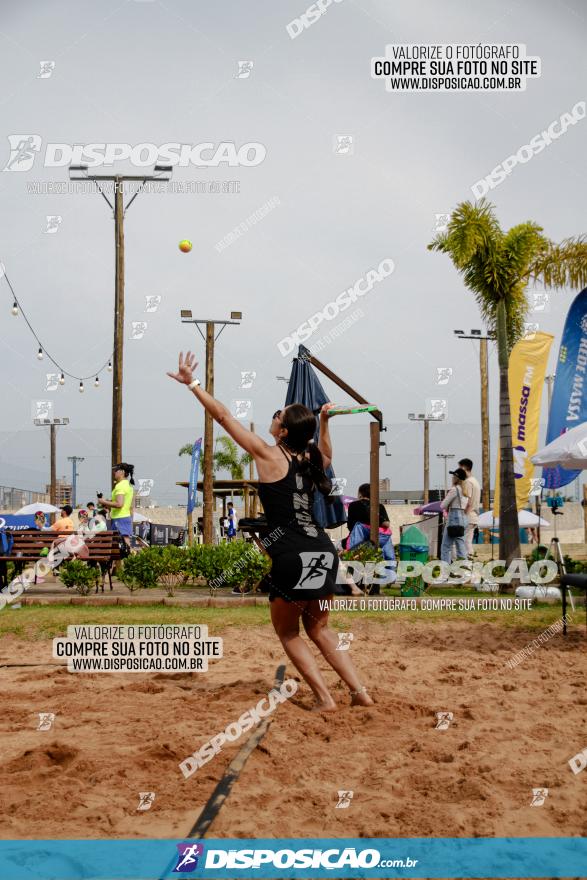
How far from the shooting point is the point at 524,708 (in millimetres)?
5309

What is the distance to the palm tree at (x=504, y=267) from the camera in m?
14.2

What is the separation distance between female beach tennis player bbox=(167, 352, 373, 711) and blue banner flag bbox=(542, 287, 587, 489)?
1089cm

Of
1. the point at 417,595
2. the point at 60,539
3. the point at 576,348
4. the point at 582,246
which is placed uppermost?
the point at 582,246

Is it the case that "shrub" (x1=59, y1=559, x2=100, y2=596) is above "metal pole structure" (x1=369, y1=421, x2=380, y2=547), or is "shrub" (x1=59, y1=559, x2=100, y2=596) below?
below

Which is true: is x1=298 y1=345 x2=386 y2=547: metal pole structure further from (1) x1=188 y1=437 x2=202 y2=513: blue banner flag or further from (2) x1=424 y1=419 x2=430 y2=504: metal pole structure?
(2) x1=424 y1=419 x2=430 y2=504: metal pole structure

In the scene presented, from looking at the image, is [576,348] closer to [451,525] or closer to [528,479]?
[528,479]

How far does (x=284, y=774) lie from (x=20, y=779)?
1225mm

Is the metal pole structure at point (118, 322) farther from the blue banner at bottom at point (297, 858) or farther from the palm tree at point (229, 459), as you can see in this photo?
the palm tree at point (229, 459)

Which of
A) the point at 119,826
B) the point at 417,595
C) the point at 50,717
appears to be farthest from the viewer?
the point at 417,595

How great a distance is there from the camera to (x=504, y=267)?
14500mm

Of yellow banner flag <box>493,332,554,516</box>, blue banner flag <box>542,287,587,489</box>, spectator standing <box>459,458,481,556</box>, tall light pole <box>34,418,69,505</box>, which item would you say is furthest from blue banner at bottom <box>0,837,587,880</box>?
tall light pole <box>34,418,69,505</box>

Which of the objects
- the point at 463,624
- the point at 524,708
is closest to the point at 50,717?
the point at 524,708

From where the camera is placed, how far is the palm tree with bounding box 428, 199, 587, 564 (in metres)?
14.2

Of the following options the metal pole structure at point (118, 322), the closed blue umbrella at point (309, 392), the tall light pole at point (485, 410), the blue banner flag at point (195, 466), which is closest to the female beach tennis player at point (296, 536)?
the closed blue umbrella at point (309, 392)
